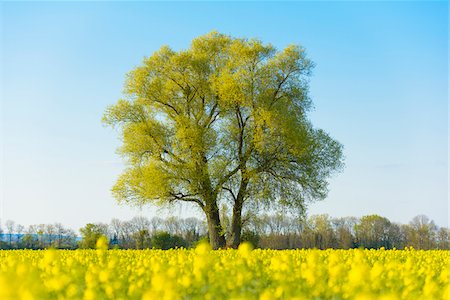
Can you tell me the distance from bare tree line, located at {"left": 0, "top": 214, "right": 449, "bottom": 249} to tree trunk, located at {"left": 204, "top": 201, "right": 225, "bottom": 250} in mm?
2981

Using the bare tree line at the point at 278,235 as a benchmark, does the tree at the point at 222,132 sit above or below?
above

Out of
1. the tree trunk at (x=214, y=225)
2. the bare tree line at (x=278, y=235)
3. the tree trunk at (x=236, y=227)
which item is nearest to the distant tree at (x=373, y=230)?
the bare tree line at (x=278, y=235)

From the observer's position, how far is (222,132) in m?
28.3

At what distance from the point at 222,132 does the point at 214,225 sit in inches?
183

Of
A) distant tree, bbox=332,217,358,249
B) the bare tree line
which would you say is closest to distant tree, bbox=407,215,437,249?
the bare tree line

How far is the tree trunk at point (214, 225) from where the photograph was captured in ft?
90.8

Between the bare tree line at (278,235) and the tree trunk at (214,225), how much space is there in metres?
2.98

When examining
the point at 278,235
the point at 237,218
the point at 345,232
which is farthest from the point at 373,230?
the point at 237,218

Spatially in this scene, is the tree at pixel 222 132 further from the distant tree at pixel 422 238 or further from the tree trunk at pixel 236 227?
the distant tree at pixel 422 238

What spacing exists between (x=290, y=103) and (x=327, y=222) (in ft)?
105

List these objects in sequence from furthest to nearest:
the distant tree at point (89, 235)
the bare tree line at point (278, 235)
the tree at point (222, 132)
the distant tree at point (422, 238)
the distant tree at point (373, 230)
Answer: the distant tree at point (373, 230) → the distant tree at point (422, 238) → the bare tree line at point (278, 235) → the distant tree at point (89, 235) → the tree at point (222, 132)

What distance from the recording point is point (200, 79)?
94.5 ft

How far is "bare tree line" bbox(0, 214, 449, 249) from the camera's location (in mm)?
38491

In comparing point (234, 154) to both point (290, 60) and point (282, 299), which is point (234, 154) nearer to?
point (290, 60)
